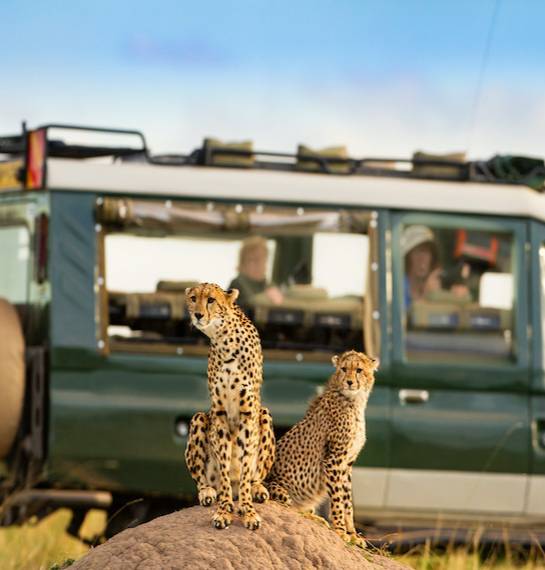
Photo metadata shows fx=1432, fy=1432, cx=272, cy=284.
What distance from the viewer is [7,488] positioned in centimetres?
934

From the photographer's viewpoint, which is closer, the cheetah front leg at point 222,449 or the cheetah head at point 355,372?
the cheetah front leg at point 222,449

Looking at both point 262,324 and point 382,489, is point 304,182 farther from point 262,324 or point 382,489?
point 382,489

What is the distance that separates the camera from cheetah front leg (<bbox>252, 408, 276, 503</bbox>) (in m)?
3.62

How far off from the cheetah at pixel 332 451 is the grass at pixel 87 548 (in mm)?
4452

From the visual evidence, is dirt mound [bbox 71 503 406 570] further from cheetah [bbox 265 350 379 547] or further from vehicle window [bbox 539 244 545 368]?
vehicle window [bbox 539 244 545 368]

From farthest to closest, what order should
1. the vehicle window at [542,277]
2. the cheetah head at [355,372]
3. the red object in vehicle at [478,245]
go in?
1. the vehicle window at [542,277]
2. the red object in vehicle at [478,245]
3. the cheetah head at [355,372]

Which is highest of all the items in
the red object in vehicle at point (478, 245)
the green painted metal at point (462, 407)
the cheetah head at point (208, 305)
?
the red object in vehicle at point (478, 245)

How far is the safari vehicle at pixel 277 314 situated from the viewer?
9328 mm

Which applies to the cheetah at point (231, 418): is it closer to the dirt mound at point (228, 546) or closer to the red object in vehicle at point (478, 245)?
the dirt mound at point (228, 546)

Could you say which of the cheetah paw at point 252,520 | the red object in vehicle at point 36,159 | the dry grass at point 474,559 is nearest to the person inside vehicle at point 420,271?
the dry grass at point 474,559

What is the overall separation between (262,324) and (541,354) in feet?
6.74

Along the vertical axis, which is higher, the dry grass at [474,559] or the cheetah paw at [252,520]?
the cheetah paw at [252,520]

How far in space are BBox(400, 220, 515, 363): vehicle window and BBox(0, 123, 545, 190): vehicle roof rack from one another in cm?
49

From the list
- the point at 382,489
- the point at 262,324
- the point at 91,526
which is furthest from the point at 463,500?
the point at 91,526
